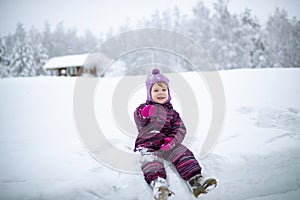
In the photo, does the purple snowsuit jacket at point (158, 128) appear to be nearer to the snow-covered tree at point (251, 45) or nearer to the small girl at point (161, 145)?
the small girl at point (161, 145)

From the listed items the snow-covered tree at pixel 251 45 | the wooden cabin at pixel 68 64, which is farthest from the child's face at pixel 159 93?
the snow-covered tree at pixel 251 45

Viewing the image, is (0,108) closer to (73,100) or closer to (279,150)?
(73,100)

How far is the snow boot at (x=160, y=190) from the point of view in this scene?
2055mm

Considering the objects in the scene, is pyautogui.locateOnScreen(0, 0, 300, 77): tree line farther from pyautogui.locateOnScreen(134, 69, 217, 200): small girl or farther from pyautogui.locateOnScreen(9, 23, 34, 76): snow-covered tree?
pyautogui.locateOnScreen(134, 69, 217, 200): small girl

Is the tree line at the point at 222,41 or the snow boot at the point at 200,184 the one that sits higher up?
the tree line at the point at 222,41

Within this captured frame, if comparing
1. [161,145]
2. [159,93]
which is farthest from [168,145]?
[159,93]

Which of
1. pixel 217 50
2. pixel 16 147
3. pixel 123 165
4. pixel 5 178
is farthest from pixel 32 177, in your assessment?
pixel 217 50

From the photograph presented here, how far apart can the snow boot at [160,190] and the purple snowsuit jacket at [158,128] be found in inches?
17.8

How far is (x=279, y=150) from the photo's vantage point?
2.96 meters

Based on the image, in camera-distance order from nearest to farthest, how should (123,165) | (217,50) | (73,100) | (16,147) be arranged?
(123,165), (16,147), (73,100), (217,50)

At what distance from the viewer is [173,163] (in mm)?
2604

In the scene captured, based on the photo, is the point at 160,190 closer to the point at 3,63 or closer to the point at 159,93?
the point at 159,93

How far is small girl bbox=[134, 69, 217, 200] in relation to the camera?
222 cm

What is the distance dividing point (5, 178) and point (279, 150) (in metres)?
3.49
